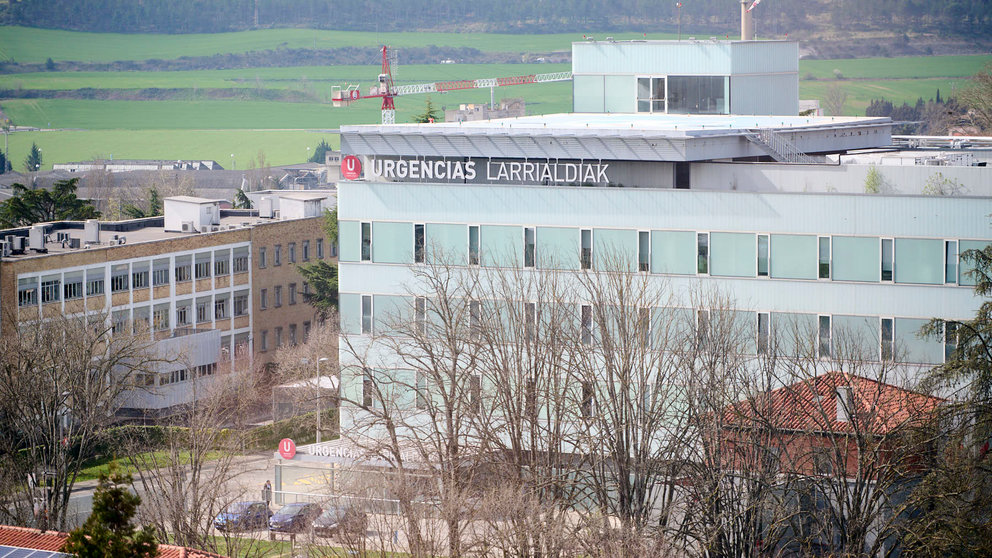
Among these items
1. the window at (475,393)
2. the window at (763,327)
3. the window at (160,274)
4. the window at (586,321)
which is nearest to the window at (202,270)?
the window at (160,274)

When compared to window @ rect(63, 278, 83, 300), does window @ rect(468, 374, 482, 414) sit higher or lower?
lower

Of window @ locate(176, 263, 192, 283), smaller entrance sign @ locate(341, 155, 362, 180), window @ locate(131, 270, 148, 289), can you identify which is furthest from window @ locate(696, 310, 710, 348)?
window @ locate(176, 263, 192, 283)

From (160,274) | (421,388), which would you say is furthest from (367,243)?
(160,274)

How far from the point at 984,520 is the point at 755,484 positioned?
6.77 meters

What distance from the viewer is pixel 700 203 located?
54.5m

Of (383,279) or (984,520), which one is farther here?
(383,279)

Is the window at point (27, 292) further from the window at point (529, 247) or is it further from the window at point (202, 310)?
the window at point (529, 247)

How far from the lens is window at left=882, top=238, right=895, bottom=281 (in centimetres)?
5193

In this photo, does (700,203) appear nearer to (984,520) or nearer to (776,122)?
(776,122)

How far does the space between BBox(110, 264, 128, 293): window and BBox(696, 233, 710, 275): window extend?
49.4 m

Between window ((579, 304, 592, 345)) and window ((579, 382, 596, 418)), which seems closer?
window ((579, 382, 596, 418))

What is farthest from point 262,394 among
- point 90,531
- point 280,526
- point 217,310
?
point 90,531

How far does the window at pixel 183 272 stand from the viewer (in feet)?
320

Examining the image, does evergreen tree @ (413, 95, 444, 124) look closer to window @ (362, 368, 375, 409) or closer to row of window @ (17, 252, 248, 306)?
row of window @ (17, 252, 248, 306)
